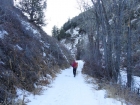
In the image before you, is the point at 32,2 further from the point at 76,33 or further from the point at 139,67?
the point at 76,33

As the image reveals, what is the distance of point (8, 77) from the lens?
28.6ft

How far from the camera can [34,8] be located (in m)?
28.2

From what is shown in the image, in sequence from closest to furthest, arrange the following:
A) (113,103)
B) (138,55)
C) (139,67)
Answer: (113,103) < (139,67) < (138,55)

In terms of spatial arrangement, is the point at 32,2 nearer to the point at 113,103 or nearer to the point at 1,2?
the point at 1,2

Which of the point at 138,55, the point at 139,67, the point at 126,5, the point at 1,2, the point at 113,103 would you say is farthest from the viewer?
the point at 138,55

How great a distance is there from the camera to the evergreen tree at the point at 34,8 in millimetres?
27961

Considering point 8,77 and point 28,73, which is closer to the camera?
point 8,77

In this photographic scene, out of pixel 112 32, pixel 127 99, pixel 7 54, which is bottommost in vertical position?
pixel 127 99

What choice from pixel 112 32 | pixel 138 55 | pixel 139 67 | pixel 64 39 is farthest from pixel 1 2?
pixel 64 39

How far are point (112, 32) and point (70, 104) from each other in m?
9.92

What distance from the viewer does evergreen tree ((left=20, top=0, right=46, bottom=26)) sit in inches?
1101

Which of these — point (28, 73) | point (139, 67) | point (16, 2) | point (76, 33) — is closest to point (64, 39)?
point (76, 33)

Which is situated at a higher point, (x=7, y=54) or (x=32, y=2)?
(x=32, y=2)

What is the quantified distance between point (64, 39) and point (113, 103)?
77655mm
